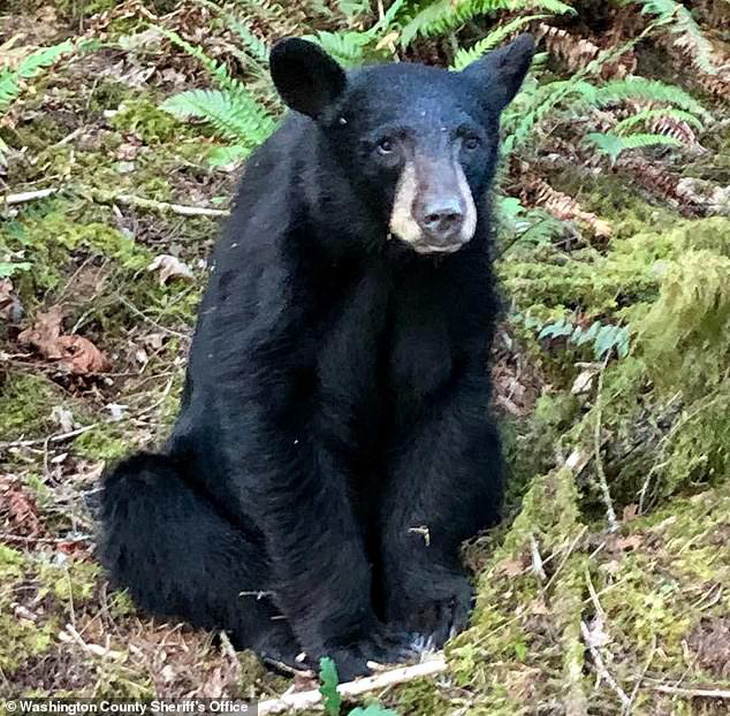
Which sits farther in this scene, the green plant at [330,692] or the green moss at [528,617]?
the green plant at [330,692]

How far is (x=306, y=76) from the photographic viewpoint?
15.1 ft

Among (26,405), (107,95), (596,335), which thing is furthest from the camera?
(107,95)

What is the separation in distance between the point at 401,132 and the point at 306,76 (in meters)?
0.41

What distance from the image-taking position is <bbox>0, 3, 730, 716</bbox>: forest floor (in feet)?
13.4

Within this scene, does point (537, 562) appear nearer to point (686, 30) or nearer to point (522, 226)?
point (522, 226)

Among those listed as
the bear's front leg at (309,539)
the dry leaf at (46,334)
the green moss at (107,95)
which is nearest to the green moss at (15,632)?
the bear's front leg at (309,539)

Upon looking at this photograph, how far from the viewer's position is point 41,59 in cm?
641

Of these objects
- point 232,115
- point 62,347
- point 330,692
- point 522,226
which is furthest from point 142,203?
point 330,692

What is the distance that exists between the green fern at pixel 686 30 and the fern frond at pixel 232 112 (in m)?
2.42

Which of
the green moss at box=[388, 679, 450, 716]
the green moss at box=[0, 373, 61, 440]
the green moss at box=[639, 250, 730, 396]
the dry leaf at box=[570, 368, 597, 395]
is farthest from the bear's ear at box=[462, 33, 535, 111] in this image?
the green moss at box=[0, 373, 61, 440]

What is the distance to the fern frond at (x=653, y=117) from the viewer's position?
24.0 ft

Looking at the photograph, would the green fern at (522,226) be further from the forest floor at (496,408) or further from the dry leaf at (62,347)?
the dry leaf at (62,347)

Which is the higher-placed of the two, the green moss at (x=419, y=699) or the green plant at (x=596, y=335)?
the green moss at (x=419, y=699)

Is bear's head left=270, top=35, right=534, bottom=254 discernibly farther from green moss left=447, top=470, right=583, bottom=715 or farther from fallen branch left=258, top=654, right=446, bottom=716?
fallen branch left=258, top=654, right=446, bottom=716
